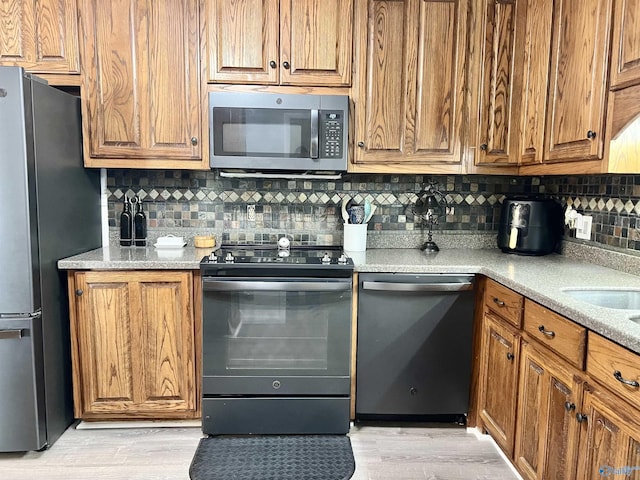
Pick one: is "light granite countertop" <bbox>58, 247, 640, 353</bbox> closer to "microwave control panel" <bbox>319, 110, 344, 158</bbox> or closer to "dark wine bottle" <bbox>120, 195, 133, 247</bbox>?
"dark wine bottle" <bbox>120, 195, 133, 247</bbox>

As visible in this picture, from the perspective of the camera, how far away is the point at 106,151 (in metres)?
2.27

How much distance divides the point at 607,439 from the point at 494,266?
3.07 ft

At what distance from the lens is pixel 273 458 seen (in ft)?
6.48

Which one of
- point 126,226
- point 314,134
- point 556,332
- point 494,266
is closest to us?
point 556,332

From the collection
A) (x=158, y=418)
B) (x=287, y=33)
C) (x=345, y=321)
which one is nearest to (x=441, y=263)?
(x=345, y=321)

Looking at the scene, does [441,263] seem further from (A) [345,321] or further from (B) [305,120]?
(B) [305,120]

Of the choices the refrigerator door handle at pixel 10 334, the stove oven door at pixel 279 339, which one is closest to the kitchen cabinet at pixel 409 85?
the stove oven door at pixel 279 339

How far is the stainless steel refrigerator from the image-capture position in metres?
1.81

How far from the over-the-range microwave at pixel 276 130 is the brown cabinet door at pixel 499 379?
3.57 ft

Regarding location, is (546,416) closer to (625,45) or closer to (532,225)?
(532,225)

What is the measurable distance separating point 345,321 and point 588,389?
1.04 meters

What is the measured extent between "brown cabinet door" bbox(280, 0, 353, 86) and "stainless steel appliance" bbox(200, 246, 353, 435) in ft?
3.02

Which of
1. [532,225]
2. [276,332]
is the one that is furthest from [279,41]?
[532,225]

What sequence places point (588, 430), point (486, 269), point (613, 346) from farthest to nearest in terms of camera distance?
1. point (486, 269)
2. point (588, 430)
3. point (613, 346)
